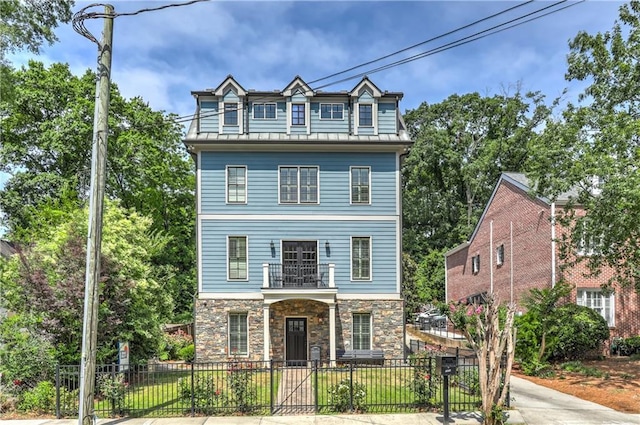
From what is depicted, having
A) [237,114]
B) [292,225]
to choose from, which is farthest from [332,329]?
[237,114]

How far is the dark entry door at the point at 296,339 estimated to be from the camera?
18.5 metres

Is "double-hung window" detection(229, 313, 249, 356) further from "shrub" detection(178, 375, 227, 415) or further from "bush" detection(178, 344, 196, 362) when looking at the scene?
"shrub" detection(178, 375, 227, 415)

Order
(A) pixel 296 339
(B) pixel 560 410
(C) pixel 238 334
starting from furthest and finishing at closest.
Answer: (A) pixel 296 339 < (C) pixel 238 334 < (B) pixel 560 410

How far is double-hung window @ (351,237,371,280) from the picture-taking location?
61.4ft

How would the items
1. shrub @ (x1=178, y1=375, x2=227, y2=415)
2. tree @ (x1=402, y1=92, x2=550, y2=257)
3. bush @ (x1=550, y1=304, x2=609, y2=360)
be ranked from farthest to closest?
tree @ (x1=402, y1=92, x2=550, y2=257) < bush @ (x1=550, y1=304, x2=609, y2=360) < shrub @ (x1=178, y1=375, x2=227, y2=415)

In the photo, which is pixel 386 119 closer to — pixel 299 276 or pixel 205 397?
pixel 299 276

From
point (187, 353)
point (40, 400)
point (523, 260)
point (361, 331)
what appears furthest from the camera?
point (523, 260)

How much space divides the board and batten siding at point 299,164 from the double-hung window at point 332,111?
173 cm

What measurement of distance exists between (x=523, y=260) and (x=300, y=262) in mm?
11768

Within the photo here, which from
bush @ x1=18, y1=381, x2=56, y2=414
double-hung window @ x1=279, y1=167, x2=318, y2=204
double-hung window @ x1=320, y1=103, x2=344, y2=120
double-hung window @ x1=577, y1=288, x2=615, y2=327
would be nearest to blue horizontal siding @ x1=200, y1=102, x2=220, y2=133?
double-hung window @ x1=279, y1=167, x2=318, y2=204

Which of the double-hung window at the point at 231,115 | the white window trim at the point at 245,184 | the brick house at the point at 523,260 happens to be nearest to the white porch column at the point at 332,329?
the white window trim at the point at 245,184

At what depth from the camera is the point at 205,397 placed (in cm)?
1122

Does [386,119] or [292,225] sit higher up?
[386,119]

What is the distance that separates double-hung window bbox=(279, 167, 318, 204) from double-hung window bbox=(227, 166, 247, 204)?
5.08 feet
